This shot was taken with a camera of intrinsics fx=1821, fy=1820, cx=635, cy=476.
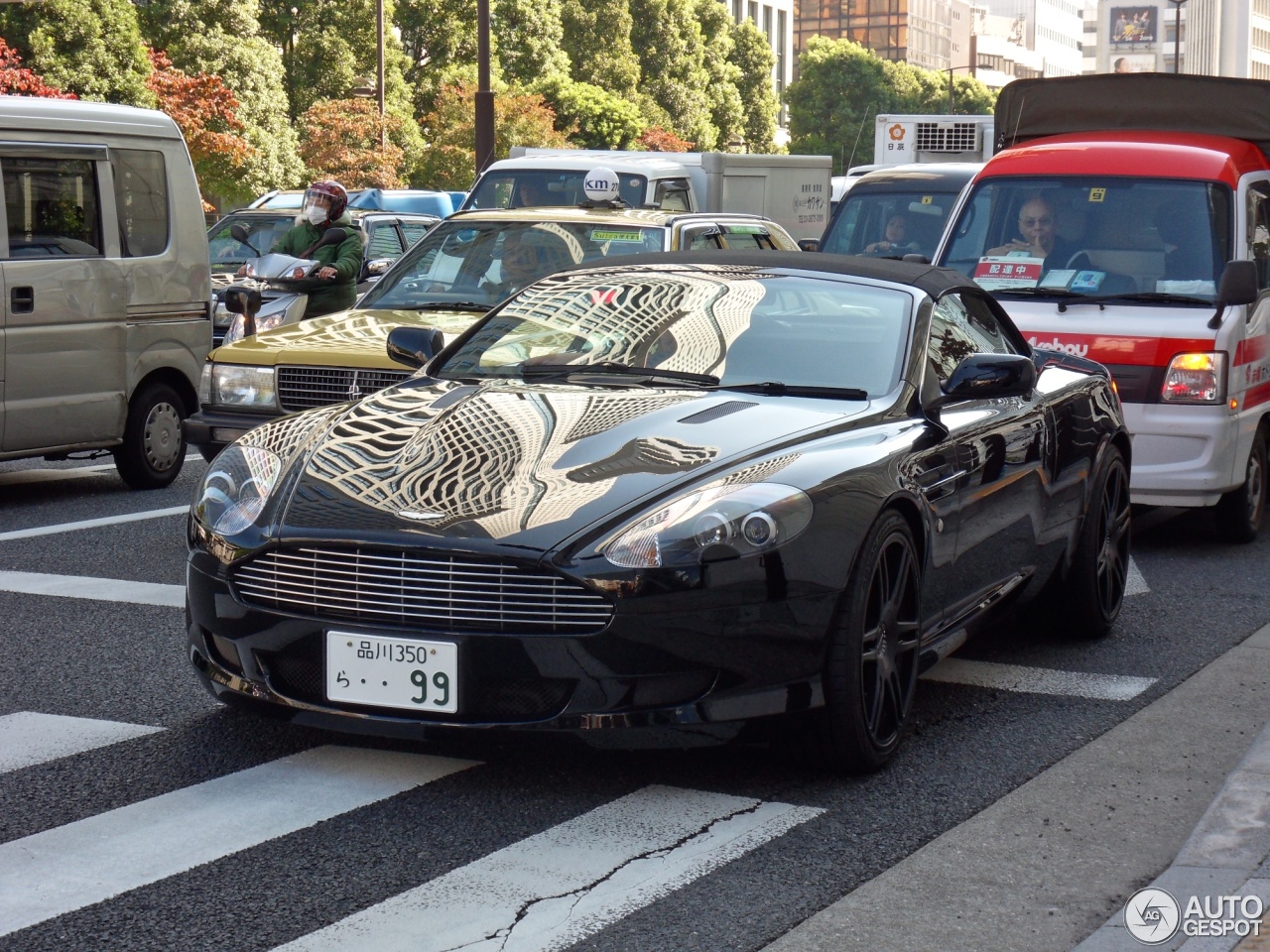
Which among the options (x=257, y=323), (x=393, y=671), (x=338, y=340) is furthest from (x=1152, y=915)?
(x=257, y=323)

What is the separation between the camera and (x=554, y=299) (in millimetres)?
6297

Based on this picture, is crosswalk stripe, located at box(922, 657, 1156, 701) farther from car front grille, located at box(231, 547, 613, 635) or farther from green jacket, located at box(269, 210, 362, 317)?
green jacket, located at box(269, 210, 362, 317)

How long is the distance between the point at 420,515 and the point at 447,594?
0.24m

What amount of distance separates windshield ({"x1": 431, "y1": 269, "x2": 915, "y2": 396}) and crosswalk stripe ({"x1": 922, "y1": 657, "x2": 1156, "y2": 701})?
3.96 feet

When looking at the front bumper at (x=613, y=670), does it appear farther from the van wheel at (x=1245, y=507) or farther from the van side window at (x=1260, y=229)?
the van side window at (x=1260, y=229)

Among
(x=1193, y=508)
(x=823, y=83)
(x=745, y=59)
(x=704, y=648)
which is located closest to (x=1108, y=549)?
(x=704, y=648)

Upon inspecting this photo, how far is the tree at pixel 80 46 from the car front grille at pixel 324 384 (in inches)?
1217

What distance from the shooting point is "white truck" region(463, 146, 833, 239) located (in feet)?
51.7

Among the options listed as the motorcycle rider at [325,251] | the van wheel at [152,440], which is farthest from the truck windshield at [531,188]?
the van wheel at [152,440]

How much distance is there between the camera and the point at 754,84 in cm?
10606

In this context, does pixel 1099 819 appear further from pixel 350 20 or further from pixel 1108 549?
pixel 350 20

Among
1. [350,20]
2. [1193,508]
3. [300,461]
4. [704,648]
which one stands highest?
[350,20]

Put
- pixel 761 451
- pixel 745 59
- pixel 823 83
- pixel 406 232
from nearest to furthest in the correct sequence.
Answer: pixel 761 451 → pixel 406 232 → pixel 745 59 → pixel 823 83

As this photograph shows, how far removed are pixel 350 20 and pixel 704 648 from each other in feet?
172
